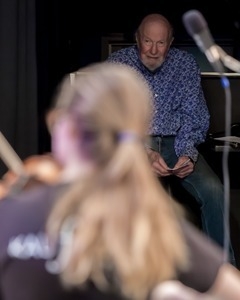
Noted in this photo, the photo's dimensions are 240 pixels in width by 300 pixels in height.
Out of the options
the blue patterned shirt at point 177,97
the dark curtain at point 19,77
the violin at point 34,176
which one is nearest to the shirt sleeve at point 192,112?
the blue patterned shirt at point 177,97

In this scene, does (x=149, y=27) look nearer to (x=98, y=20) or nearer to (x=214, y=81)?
(x=214, y=81)

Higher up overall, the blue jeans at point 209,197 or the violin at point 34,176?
the violin at point 34,176

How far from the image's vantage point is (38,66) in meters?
3.58

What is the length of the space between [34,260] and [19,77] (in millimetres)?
2391

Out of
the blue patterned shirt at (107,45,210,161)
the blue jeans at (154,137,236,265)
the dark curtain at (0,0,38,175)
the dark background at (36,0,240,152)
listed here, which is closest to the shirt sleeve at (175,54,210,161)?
the blue patterned shirt at (107,45,210,161)

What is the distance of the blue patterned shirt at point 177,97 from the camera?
3170mm

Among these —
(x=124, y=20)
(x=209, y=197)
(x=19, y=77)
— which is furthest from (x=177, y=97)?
(x=124, y=20)

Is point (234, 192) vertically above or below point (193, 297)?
below

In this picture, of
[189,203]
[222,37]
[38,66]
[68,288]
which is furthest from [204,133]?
[68,288]

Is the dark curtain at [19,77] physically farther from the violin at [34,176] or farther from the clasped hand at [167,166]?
the violin at [34,176]

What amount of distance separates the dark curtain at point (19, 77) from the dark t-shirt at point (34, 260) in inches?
A: 87.3

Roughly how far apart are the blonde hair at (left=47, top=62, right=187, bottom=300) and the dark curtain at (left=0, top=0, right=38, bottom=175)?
7.40 feet

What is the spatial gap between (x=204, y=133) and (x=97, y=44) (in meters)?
1.60

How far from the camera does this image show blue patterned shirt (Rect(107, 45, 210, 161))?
10.4ft
